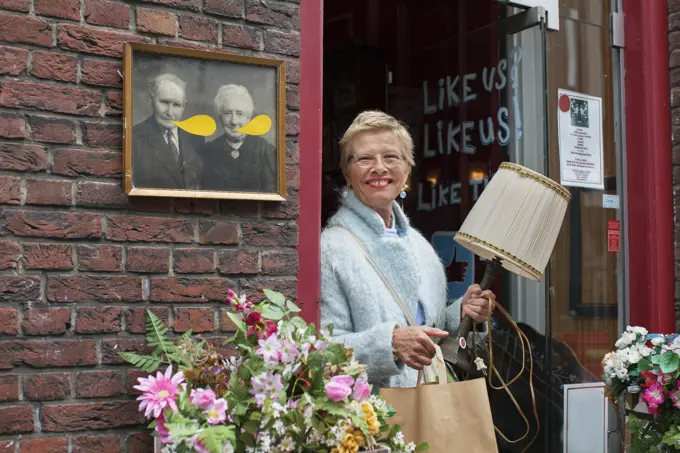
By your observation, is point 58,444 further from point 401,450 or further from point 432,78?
point 432,78

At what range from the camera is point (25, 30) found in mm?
2586

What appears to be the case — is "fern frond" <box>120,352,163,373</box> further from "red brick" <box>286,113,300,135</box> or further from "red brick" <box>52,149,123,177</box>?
"red brick" <box>286,113,300,135</box>

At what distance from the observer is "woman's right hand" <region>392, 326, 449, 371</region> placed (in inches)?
117

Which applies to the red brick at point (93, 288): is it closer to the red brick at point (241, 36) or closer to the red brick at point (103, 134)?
the red brick at point (103, 134)

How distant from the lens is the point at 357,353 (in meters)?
3.05

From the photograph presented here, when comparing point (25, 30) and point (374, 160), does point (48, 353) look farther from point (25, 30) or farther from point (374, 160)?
point (374, 160)

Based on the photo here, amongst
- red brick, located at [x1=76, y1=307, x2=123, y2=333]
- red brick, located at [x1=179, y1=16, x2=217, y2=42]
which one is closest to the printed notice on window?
red brick, located at [x1=179, y1=16, x2=217, y2=42]

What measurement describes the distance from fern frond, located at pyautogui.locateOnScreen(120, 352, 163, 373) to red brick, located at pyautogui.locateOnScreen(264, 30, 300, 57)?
1214 mm

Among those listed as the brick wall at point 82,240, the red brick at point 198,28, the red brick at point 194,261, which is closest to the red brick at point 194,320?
the brick wall at point 82,240

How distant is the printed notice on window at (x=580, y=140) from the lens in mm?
4348

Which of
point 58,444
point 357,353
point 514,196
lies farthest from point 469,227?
point 58,444

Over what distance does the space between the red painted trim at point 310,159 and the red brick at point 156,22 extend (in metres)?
0.53

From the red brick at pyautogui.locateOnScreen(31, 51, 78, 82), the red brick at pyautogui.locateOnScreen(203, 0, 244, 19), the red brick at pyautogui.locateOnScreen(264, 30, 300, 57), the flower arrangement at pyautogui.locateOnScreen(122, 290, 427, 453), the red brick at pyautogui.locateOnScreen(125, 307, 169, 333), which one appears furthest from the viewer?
the red brick at pyautogui.locateOnScreen(264, 30, 300, 57)

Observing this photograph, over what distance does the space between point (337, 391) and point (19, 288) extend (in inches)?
43.0
